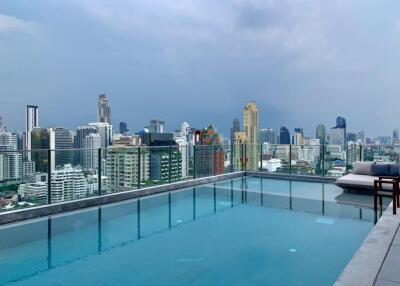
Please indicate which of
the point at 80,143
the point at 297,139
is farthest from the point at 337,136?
the point at 80,143

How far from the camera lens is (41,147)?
584 centimetres

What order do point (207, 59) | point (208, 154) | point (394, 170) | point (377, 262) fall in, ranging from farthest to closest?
point (207, 59), point (208, 154), point (394, 170), point (377, 262)

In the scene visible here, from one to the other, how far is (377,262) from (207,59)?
18.0m

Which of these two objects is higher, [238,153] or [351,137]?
[351,137]

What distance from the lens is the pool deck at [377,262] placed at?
107 inches

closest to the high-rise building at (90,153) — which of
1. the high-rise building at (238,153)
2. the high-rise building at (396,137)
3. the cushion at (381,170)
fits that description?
the high-rise building at (238,153)

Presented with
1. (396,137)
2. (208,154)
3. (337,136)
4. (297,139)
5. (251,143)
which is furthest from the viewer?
(251,143)

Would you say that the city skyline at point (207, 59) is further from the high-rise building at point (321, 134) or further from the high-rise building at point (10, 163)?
the high-rise building at point (10, 163)

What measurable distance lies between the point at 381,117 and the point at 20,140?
12951 mm

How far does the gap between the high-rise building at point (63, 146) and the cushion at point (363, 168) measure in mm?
6899

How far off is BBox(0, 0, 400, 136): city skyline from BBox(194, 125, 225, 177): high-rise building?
2728 mm

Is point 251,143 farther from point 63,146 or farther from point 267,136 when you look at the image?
point 63,146

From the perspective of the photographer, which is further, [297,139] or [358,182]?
[297,139]

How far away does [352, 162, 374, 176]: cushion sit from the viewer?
8480 mm
